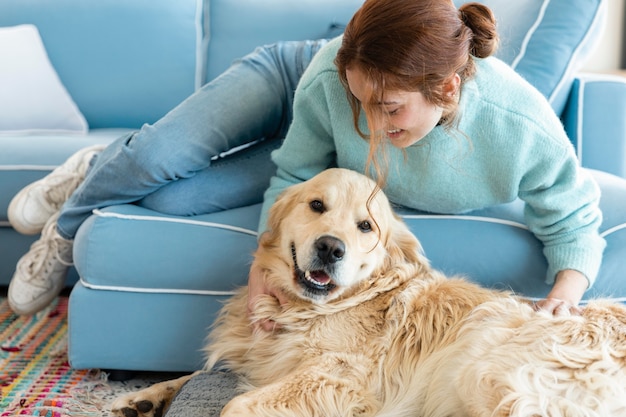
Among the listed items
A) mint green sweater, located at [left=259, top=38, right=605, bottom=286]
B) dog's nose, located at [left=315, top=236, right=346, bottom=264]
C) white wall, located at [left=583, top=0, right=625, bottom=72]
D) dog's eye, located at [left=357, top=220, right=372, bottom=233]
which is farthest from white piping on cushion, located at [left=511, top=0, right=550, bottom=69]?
white wall, located at [left=583, top=0, right=625, bottom=72]

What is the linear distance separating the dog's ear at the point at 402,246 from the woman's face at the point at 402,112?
0.23 meters

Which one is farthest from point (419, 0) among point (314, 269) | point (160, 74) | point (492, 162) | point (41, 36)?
point (41, 36)

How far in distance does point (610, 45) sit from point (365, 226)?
3150 millimetres

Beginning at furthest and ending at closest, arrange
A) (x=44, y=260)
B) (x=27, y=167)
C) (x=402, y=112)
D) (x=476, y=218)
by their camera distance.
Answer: (x=27, y=167), (x=44, y=260), (x=476, y=218), (x=402, y=112)

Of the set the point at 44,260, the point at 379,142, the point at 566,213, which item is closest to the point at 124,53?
the point at 44,260

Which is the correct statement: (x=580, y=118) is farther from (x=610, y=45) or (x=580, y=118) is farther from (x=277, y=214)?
(x=610, y=45)

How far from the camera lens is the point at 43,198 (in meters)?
2.39

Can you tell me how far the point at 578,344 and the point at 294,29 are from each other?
211cm

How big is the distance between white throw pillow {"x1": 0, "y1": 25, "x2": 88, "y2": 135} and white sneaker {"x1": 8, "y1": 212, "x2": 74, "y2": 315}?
1.00 meters

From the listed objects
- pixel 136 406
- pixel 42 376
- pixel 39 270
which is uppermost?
pixel 39 270

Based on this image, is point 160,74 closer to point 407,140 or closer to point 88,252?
point 88,252

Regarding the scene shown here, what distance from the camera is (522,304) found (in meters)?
1.54

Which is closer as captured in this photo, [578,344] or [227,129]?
[578,344]

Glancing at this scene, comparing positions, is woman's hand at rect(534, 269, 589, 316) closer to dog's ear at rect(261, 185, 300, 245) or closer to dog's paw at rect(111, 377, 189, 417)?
dog's ear at rect(261, 185, 300, 245)
